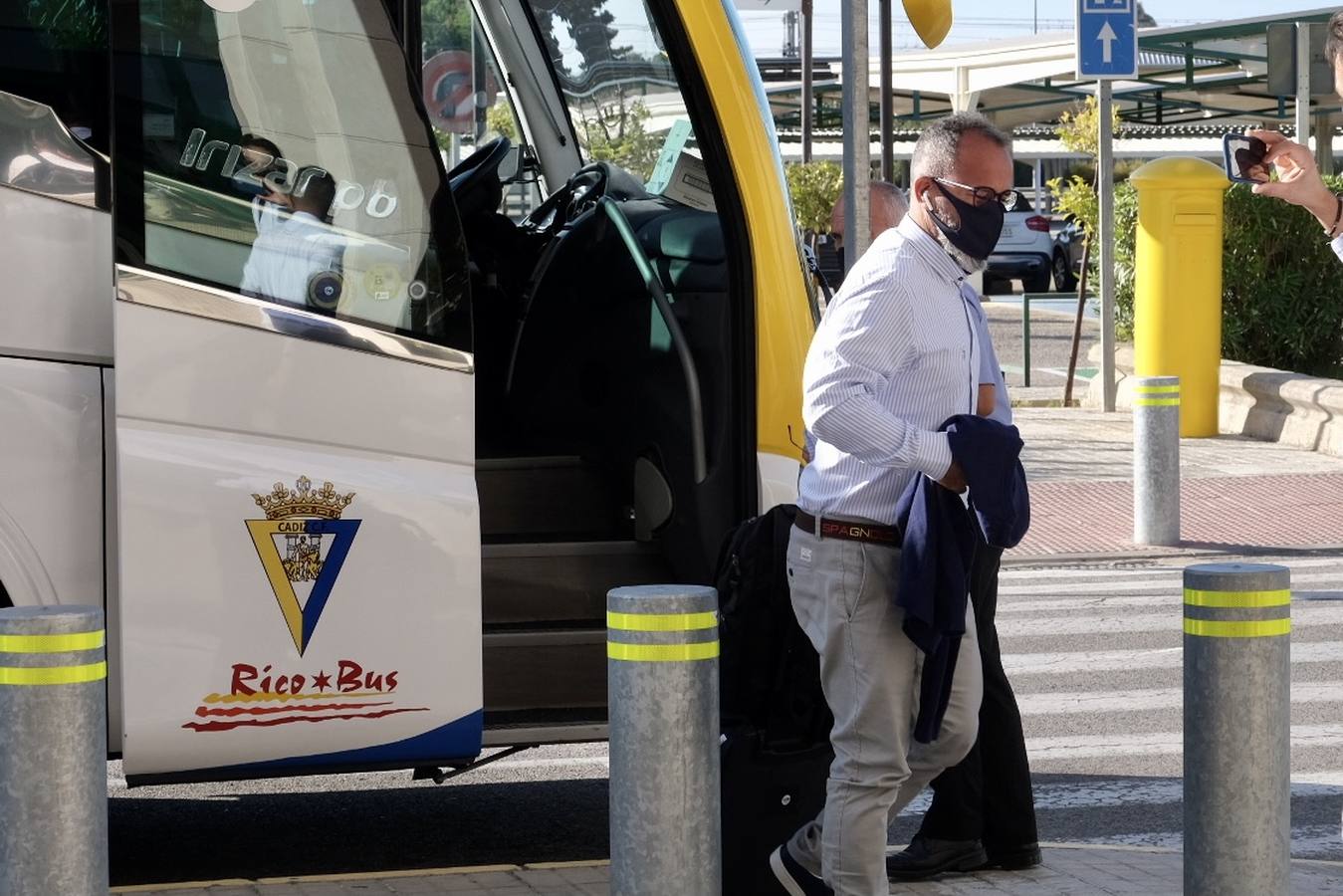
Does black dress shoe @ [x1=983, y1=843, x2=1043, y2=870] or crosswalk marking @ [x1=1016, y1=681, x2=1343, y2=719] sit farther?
crosswalk marking @ [x1=1016, y1=681, x2=1343, y2=719]

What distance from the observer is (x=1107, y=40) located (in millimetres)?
15359

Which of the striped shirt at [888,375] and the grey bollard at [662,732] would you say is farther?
the striped shirt at [888,375]

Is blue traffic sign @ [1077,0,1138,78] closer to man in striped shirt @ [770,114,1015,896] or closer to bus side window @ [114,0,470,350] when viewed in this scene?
bus side window @ [114,0,470,350]

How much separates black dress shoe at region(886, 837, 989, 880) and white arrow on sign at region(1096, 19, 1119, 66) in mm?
11003

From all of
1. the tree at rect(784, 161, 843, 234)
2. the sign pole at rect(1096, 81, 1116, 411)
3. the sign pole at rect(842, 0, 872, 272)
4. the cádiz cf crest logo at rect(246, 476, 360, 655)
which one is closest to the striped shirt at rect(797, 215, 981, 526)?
the cádiz cf crest logo at rect(246, 476, 360, 655)

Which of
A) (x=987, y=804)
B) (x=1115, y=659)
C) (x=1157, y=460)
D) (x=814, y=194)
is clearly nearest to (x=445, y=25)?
(x=987, y=804)

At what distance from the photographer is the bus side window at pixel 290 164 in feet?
15.3

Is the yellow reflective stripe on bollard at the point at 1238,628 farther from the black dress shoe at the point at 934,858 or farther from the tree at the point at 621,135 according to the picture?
the tree at the point at 621,135

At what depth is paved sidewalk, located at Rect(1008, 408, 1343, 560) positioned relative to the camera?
1162 centimetres

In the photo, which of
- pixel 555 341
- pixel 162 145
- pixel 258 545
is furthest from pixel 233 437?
pixel 555 341

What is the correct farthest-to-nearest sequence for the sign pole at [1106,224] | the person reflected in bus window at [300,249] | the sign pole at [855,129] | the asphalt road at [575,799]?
the sign pole at [1106,224], the asphalt road at [575,799], the sign pole at [855,129], the person reflected in bus window at [300,249]

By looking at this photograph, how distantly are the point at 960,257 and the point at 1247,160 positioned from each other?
2.73ft

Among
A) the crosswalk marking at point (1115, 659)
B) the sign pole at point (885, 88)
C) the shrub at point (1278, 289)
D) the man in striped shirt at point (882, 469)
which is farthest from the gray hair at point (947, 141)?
the sign pole at point (885, 88)

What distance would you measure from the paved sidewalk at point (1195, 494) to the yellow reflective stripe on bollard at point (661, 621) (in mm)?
7597
